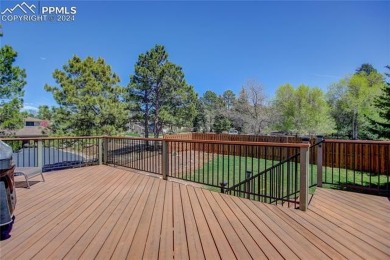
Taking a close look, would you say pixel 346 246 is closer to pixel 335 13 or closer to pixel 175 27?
pixel 335 13

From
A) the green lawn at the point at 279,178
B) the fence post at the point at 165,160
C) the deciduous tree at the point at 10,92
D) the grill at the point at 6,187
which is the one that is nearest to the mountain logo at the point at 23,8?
the deciduous tree at the point at 10,92

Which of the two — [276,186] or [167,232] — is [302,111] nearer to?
[276,186]

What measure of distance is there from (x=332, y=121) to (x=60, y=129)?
25.2 meters

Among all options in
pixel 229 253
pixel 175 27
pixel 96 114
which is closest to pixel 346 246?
pixel 229 253

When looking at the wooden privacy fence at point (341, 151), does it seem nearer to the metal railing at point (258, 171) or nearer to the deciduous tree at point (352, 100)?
the metal railing at point (258, 171)

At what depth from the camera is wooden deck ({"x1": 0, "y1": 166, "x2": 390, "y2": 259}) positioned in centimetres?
202

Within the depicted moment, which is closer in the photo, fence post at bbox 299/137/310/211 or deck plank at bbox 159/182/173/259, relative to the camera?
deck plank at bbox 159/182/173/259

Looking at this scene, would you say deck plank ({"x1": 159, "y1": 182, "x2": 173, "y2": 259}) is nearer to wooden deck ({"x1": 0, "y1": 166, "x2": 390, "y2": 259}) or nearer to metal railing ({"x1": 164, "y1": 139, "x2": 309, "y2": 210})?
wooden deck ({"x1": 0, "y1": 166, "x2": 390, "y2": 259})

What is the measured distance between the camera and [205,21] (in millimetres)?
10094

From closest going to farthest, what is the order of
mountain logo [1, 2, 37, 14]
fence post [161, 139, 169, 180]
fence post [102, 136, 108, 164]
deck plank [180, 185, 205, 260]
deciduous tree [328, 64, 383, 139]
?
deck plank [180, 185, 205, 260] < fence post [161, 139, 169, 180] < mountain logo [1, 2, 37, 14] < fence post [102, 136, 108, 164] < deciduous tree [328, 64, 383, 139]

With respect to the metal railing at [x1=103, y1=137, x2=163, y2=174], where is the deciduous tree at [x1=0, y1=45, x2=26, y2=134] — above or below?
above

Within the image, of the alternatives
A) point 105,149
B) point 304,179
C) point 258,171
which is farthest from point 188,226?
point 105,149

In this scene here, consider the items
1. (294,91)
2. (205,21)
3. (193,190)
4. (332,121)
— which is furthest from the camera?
(294,91)

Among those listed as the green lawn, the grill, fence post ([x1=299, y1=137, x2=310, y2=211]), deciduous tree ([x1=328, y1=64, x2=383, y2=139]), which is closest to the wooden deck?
fence post ([x1=299, y1=137, x2=310, y2=211])
